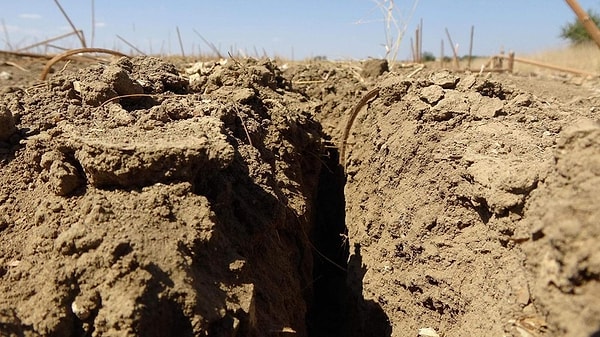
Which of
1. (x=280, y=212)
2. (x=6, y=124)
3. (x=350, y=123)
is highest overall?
(x=6, y=124)

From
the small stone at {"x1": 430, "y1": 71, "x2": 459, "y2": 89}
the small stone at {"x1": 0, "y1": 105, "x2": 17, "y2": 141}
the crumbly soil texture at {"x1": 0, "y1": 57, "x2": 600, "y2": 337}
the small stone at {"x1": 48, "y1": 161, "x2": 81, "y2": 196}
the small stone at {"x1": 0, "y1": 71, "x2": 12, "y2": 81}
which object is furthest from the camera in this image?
the small stone at {"x1": 0, "y1": 71, "x2": 12, "y2": 81}

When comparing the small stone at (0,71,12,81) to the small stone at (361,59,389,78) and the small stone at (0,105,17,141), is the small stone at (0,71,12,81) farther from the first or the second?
the small stone at (361,59,389,78)

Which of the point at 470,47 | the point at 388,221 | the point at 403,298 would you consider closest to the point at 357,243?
the point at 388,221

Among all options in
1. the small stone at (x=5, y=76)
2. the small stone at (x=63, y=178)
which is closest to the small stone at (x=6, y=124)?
the small stone at (x=63, y=178)

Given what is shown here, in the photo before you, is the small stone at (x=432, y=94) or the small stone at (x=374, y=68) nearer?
the small stone at (x=432, y=94)

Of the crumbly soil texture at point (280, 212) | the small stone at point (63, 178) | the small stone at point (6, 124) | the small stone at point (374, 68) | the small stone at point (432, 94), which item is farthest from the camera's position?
the small stone at point (374, 68)

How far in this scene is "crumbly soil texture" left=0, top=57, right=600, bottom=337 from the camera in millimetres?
1391

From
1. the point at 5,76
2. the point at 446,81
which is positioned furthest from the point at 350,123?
the point at 5,76

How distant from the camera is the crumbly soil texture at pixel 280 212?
1.39 meters

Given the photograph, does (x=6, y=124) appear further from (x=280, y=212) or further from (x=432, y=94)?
(x=432, y=94)

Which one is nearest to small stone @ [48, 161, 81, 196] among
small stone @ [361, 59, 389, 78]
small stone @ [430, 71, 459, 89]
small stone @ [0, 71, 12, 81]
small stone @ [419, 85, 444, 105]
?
small stone @ [419, 85, 444, 105]

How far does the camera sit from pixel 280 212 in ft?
6.82

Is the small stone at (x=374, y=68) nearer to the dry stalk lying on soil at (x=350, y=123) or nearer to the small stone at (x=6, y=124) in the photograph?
the dry stalk lying on soil at (x=350, y=123)

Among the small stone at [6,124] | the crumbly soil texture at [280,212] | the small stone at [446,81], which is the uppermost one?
the small stone at [446,81]
